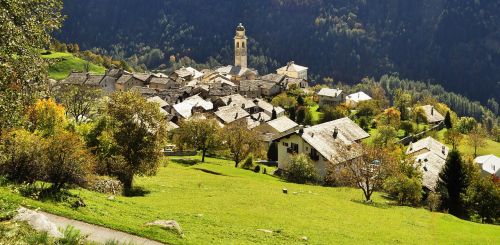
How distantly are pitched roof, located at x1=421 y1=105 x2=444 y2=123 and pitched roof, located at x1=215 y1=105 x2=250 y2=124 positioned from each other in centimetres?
3709

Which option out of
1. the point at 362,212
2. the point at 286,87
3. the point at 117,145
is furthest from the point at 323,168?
the point at 286,87

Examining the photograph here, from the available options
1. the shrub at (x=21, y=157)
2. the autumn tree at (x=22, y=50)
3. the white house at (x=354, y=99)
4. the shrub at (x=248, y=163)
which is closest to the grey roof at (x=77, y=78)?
the white house at (x=354, y=99)

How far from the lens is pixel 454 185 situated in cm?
5038

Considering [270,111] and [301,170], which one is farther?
[270,111]

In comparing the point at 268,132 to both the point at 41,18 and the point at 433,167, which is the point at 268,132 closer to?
the point at 433,167

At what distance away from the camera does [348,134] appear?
7419cm

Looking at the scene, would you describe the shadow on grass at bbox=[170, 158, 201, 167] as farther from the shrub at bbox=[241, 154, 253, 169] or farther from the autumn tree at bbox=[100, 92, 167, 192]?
the autumn tree at bbox=[100, 92, 167, 192]

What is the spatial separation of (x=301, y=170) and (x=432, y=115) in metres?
58.3

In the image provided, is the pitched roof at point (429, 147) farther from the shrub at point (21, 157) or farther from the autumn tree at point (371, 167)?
the shrub at point (21, 157)

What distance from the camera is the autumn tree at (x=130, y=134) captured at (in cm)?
3534

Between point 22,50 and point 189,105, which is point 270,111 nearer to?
point 189,105

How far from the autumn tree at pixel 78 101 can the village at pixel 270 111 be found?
1292 centimetres

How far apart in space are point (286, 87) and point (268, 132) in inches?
1793

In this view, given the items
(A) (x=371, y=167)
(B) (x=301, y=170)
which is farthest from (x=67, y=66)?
(A) (x=371, y=167)
